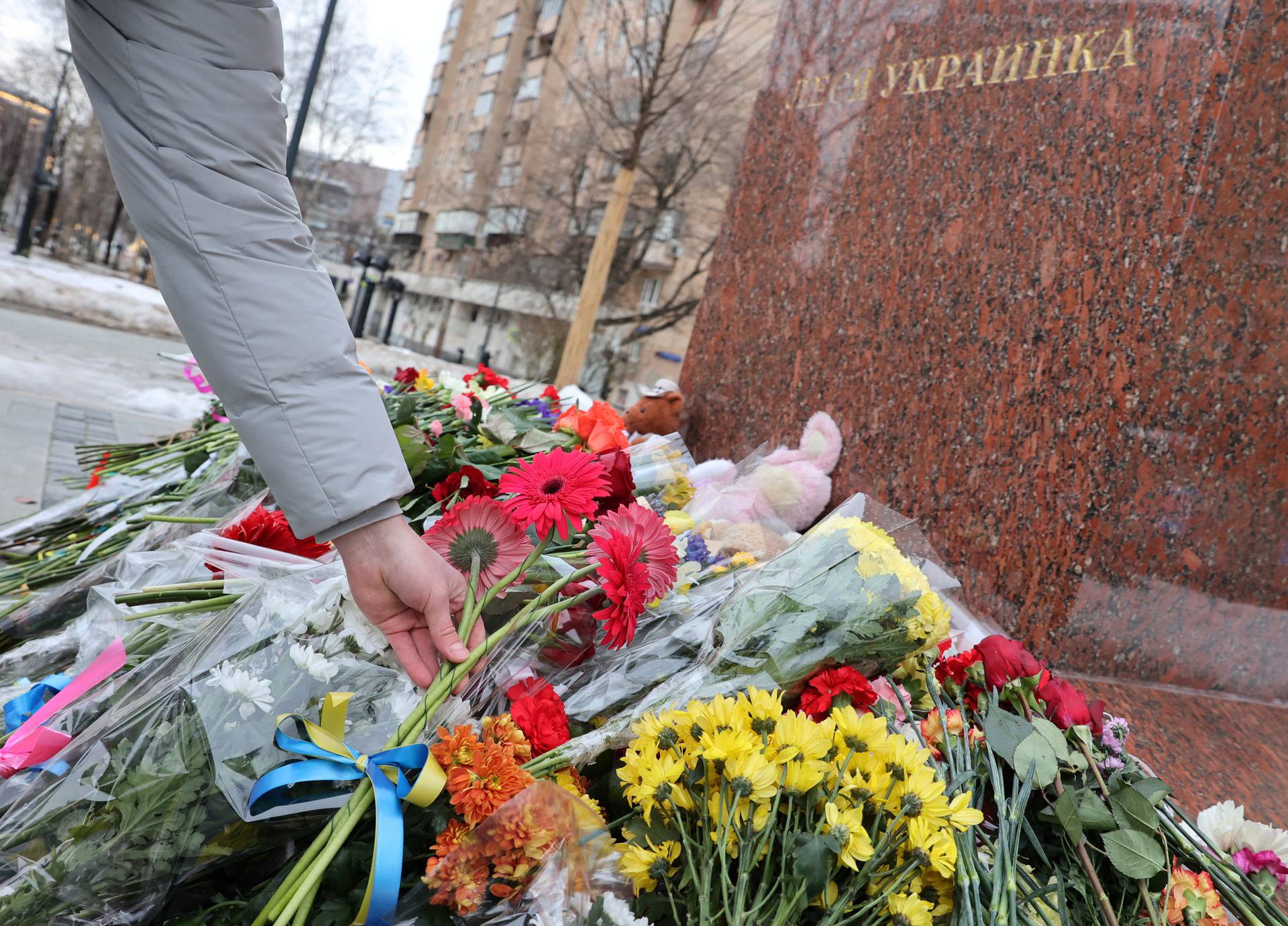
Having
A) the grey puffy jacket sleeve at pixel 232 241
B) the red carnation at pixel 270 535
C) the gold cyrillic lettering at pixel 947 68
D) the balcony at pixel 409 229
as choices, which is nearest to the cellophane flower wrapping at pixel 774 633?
the grey puffy jacket sleeve at pixel 232 241

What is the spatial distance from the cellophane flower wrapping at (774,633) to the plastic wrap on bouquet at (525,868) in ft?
0.53

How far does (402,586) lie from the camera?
127 centimetres

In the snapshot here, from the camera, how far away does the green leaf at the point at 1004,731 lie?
4.48 ft

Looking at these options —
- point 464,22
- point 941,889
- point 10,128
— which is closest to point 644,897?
point 941,889

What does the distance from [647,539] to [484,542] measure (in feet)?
0.80

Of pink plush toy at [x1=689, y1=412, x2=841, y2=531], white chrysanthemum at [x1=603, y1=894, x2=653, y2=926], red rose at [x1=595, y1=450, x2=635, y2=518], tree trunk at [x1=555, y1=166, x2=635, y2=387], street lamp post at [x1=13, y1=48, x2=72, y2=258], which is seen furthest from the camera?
street lamp post at [x1=13, y1=48, x2=72, y2=258]

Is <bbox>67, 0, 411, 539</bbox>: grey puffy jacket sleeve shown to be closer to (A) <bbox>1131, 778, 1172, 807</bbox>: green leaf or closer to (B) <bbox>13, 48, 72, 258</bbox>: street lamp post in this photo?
(A) <bbox>1131, 778, 1172, 807</bbox>: green leaf

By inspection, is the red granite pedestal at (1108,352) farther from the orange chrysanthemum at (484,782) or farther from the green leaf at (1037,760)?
the orange chrysanthemum at (484,782)

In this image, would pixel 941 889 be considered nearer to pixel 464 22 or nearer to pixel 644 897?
pixel 644 897

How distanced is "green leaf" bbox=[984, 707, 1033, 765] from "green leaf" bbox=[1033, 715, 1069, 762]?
0.01 metres

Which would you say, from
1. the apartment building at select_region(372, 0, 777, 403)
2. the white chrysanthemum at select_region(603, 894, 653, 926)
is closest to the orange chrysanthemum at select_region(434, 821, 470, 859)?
the white chrysanthemum at select_region(603, 894, 653, 926)

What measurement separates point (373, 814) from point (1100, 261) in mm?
2164

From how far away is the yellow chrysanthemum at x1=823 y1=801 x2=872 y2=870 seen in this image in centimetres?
103

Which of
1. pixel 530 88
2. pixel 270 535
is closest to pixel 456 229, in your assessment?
pixel 530 88
